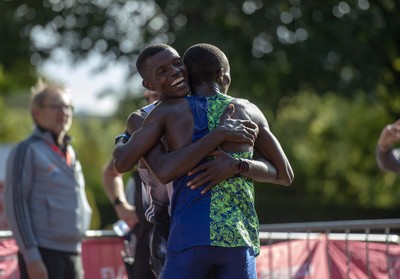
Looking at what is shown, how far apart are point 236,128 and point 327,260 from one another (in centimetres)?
387

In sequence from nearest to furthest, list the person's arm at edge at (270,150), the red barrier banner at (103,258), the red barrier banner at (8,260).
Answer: the person's arm at edge at (270,150), the red barrier banner at (8,260), the red barrier banner at (103,258)

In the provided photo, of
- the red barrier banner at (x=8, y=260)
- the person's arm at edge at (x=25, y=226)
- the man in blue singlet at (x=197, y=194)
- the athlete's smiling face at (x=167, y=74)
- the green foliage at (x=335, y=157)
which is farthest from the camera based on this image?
the green foliage at (x=335, y=157)

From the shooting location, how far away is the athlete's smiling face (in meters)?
4.32

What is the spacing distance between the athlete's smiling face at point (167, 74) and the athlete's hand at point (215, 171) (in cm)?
33

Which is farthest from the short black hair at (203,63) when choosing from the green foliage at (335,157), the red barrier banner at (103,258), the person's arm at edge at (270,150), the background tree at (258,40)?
the green foliage at (335,157)

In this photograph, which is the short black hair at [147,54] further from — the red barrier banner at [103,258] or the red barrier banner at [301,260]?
the red barrier banner at [103,258]

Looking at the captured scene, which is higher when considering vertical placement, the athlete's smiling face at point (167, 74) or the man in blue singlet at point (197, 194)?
the athlete's smiling face at point (167, 74)

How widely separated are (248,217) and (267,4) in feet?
46.2

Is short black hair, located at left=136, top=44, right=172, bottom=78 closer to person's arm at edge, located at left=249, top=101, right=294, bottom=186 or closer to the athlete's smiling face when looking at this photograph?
the athlete's smiling face

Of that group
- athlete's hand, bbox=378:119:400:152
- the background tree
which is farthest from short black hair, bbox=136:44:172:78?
the background tree

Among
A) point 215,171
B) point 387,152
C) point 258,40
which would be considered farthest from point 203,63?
point 258,40

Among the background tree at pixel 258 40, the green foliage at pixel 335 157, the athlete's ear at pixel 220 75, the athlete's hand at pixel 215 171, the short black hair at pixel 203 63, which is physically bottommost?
the green foliage at pixel 335 157

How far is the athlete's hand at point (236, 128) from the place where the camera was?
167 inches

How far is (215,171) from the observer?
422 centimetres
